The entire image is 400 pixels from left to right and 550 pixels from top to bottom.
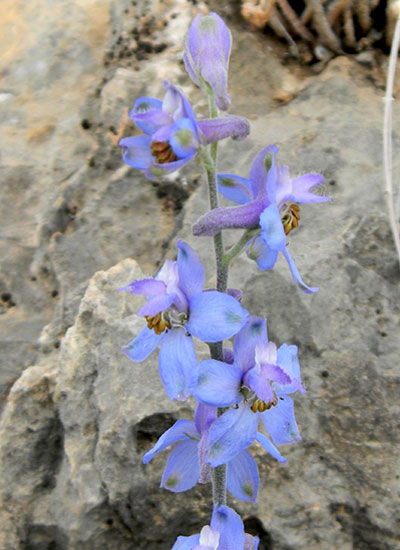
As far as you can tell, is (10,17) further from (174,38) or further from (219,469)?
(219,469)

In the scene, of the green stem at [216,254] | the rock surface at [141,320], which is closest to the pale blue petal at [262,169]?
the green stem at [216,254]

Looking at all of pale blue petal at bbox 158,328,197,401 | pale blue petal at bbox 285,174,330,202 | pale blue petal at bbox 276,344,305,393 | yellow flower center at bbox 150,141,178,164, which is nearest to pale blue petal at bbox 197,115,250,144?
yellow flower center at bbox 150,141,178,164

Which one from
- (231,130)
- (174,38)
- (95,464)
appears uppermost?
(231,130)

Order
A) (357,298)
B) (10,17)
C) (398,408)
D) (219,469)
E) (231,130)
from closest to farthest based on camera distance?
1. (231,130)
2. (219,469)
3. (398,408)
4. (357,298)
5. (10,17)

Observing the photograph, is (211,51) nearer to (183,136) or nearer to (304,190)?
(183,136)

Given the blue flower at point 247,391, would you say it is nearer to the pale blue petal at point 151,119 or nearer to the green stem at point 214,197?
the green stem at point 214,197

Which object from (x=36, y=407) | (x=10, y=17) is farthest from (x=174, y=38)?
(x=36, y=407)

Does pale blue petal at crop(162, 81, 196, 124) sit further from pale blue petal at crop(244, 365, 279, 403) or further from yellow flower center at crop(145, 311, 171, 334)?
pale blue petal at crop(244, 365, 279, 403)
